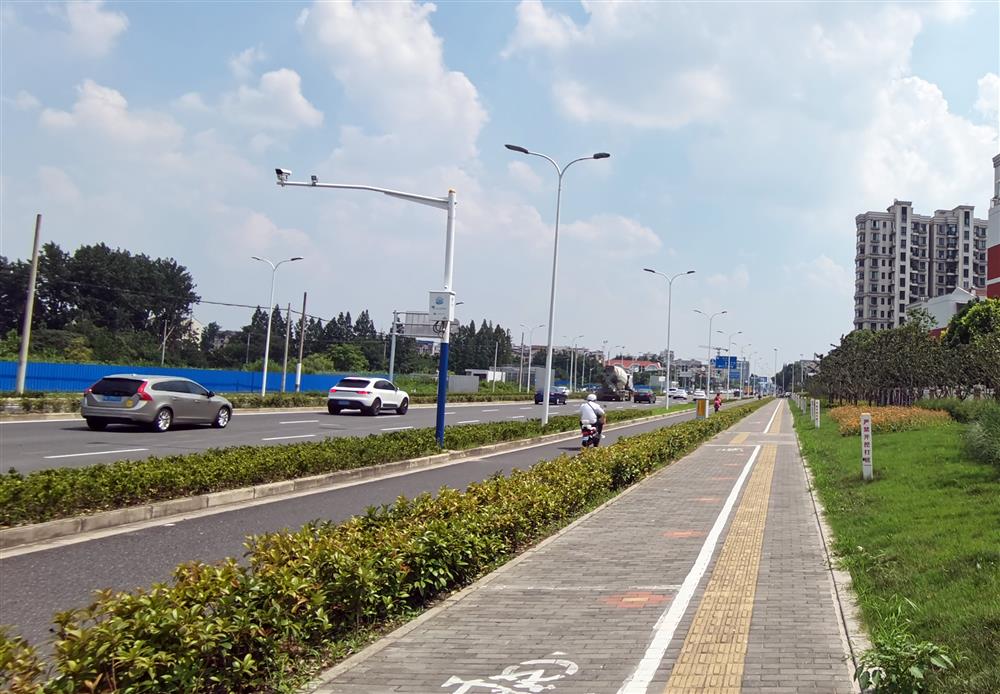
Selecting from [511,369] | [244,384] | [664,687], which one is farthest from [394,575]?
[511,369]

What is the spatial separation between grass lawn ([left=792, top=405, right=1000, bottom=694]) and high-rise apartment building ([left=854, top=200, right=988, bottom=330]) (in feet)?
401

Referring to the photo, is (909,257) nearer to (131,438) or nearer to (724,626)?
(131,438)

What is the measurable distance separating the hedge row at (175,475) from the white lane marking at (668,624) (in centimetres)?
602

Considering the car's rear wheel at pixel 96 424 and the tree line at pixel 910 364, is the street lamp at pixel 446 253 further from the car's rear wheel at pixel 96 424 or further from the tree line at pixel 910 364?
the tree line at pixel 910 364

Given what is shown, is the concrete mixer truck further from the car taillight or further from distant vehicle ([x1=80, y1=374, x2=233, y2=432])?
the car taillight

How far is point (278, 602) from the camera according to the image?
14.8 ft

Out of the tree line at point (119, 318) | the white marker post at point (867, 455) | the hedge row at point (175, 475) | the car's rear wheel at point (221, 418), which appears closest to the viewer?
the hedge row at point (175, 475)

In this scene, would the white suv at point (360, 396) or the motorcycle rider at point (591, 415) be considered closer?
the motorcycle rider at point (591, 415)

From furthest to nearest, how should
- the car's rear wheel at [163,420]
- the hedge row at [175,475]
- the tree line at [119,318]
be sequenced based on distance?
the tree line at [119,318] < the car's rear wheel at [163,420] < the hedge row at [175,475]

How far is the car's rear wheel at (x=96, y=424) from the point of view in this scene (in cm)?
1966

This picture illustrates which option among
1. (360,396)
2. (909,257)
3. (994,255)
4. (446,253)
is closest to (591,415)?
(446,253)

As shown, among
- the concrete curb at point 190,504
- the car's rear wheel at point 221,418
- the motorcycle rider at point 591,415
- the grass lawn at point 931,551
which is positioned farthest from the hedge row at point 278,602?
the car's rear wheel at point 221,418

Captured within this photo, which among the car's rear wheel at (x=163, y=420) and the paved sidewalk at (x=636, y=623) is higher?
the car's rear wheel at (x=163, y=420)

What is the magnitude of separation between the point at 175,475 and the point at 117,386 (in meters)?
11.5
